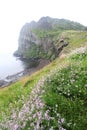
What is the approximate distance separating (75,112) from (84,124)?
2.39ft

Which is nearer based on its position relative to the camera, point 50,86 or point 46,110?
point 46,110

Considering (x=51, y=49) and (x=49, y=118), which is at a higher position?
(x=49, y=118)

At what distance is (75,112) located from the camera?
9703mm

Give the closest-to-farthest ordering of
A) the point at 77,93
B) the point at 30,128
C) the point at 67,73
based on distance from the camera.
→ the point at 30,128, the point at 77,93, the point at 67,73

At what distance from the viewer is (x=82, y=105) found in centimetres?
1012

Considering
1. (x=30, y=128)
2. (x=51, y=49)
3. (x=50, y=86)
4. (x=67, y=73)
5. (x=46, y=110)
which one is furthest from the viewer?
(x=51, y=49)

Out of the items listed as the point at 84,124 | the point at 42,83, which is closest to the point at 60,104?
the point at 84,124

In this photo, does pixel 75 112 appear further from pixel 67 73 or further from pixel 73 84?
pixel 67 73

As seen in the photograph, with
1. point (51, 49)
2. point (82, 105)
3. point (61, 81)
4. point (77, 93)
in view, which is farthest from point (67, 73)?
point (51, 49)

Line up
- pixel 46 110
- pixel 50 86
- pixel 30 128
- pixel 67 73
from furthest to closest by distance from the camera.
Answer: pixel 67 73
pixel 50 86
pixel 46 110
pixel 30 128

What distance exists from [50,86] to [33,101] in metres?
1.04

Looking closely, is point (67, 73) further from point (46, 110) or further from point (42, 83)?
point (46, 110)

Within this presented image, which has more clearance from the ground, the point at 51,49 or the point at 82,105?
the point at 82,105

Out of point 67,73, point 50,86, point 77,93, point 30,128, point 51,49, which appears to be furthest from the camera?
point 51,49
